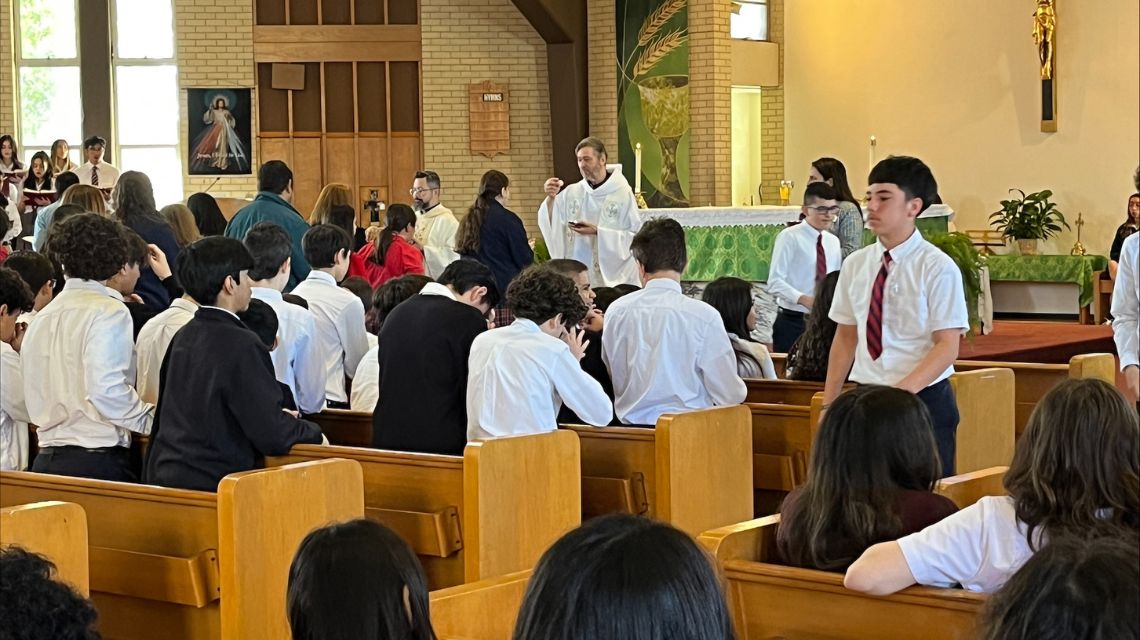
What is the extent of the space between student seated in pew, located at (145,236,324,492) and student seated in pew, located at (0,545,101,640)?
2.85 m

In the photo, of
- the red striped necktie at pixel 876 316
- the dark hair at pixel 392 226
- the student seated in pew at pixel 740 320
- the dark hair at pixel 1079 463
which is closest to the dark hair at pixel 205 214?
the dark hair at pixel 392 226

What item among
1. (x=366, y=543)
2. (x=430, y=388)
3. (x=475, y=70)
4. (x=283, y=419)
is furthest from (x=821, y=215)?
(x=475, y=70)

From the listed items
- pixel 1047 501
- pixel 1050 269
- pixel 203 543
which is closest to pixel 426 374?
pixel 203 543

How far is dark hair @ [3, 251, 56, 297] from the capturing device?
5.62 metres

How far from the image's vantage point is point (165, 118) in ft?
54.9

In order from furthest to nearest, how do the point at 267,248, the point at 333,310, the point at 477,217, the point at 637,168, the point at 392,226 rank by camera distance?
1. the point at 637,168
2. the point at 392,226
3. the point at 477,217
4. the point at 333,310
5. the point at 267,248

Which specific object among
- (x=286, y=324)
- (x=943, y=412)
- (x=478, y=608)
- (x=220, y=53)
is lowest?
(x=478, y=608)

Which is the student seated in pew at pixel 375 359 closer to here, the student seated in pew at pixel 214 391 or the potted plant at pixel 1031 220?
the student seated in pew at pixel 214 391

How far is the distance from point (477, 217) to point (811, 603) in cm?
596

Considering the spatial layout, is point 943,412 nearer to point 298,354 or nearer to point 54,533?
point 298,354

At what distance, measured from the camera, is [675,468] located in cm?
505

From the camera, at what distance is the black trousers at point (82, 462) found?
4.91 meters

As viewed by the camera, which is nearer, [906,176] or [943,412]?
[906,176]

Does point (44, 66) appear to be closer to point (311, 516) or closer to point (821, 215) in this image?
point (821, 215)
